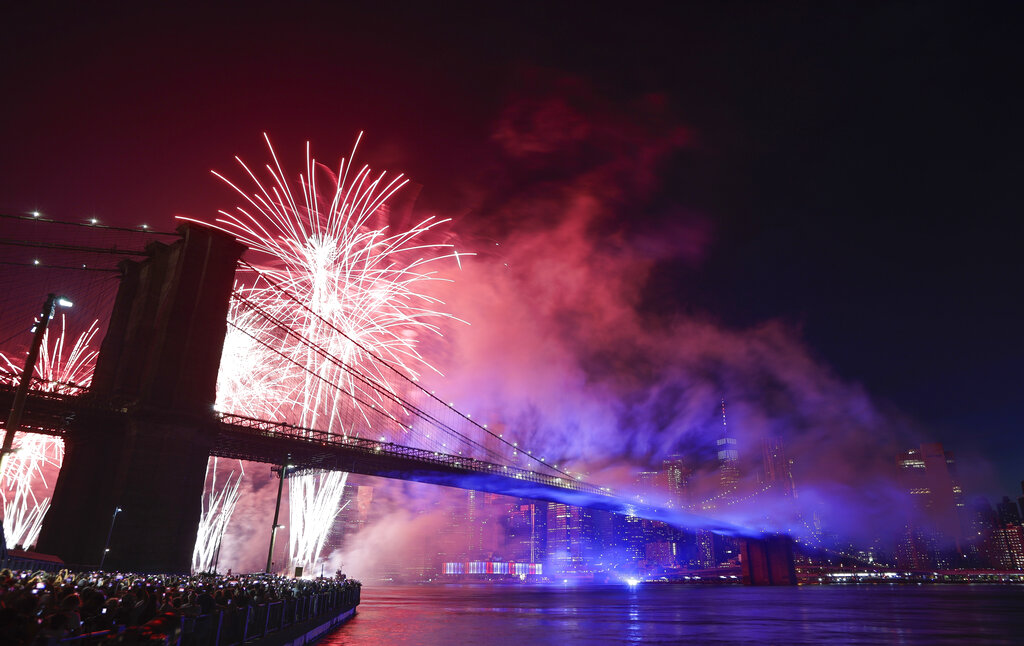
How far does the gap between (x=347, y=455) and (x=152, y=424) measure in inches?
882

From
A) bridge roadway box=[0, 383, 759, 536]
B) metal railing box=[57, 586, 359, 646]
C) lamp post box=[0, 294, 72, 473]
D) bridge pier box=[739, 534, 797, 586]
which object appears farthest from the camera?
bridge pier box=[739, 534, 797, 586]

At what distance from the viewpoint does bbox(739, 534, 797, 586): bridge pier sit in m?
121

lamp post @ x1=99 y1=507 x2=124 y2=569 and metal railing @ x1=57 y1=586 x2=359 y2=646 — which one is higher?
lamp post @ x1=99 y1=507 x2=124 y2=569

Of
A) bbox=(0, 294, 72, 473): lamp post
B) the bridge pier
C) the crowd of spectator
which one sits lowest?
the bridge pier

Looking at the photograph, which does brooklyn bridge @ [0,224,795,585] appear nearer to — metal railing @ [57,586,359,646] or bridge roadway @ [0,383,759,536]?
bridge roadway @ [0,383,759,536]

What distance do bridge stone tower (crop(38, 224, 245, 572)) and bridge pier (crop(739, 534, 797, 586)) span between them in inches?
4559

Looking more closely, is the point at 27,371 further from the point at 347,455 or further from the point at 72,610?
the point at 347,455

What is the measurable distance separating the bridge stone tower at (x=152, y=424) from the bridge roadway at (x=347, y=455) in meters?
1.82

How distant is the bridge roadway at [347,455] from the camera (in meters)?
36.2


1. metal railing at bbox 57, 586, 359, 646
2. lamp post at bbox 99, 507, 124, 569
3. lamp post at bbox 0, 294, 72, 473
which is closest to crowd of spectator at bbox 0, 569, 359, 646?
metal railing at bbox 57, 586, 359, 646

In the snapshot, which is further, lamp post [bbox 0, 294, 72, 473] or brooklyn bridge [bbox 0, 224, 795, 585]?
brooklyn bridge [bbox 0, 224, 795, 585]

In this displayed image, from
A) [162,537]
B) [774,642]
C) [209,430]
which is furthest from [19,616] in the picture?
[209,430]

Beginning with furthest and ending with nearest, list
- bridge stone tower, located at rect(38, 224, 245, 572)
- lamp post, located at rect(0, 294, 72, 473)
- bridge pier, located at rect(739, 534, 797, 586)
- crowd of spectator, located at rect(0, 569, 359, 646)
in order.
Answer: bridge pier, located at rect(739, 534, 797, 586) → bridge stone tower, located at rect(38, 224, 245, 572) → lamp post, located at rect(0, 294, 72, 473) → crowd of spectator, located at rect(0, 569, 359, 646)

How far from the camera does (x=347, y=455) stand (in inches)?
2212
